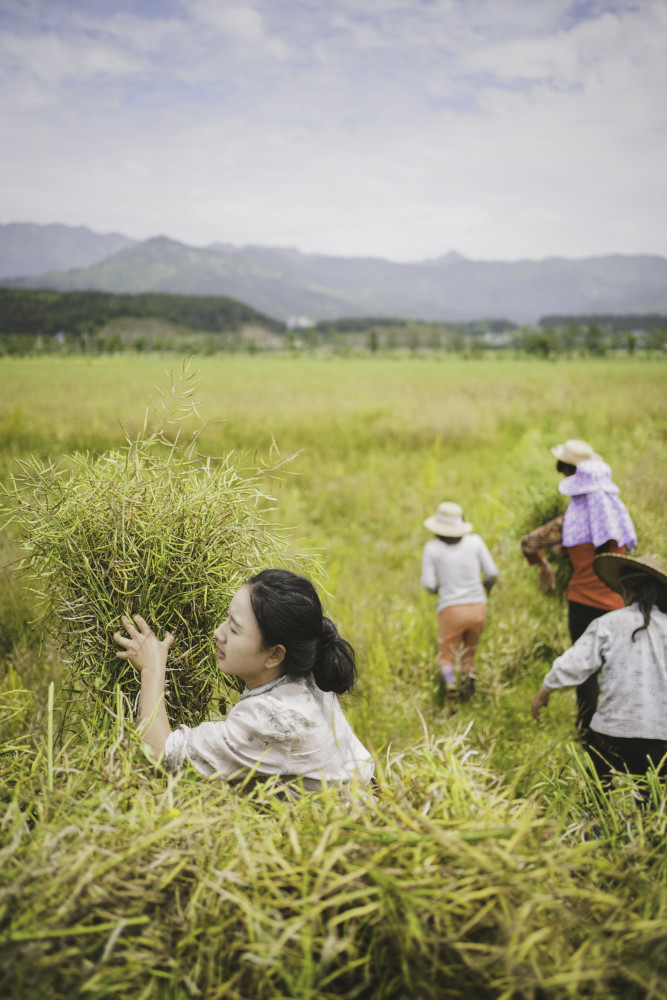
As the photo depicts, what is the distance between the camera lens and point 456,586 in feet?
14.5

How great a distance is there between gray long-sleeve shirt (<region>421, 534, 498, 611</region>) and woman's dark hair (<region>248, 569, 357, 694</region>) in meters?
2.79

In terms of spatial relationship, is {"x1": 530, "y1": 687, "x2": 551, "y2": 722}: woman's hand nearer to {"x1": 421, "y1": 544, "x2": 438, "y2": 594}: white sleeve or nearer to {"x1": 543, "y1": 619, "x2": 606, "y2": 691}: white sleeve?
{"x1": 543, "y1": 619, "x2": 606, "y2": 691}: white sleeve

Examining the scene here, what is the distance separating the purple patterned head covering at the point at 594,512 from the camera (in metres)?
3.46

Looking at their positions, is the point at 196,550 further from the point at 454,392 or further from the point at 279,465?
the point at 454,392

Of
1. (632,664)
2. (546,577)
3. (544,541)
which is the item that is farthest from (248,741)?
(546,577)

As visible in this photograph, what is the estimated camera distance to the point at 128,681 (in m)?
1.77

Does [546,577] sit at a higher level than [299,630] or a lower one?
lower

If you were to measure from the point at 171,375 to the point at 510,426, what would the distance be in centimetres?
1343

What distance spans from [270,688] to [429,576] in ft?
9.71

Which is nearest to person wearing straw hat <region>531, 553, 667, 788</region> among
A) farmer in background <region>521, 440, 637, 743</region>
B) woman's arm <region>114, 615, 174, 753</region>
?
farmer in background <region>521, 440, 637, 743</region>

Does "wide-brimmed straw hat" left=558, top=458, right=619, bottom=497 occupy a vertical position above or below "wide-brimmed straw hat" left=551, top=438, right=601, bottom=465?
below

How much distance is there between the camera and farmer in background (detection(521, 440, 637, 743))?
11.3 ft

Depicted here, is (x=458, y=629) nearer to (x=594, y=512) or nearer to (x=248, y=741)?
(x=594, y=512)

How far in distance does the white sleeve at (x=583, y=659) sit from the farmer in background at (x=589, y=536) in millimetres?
856
